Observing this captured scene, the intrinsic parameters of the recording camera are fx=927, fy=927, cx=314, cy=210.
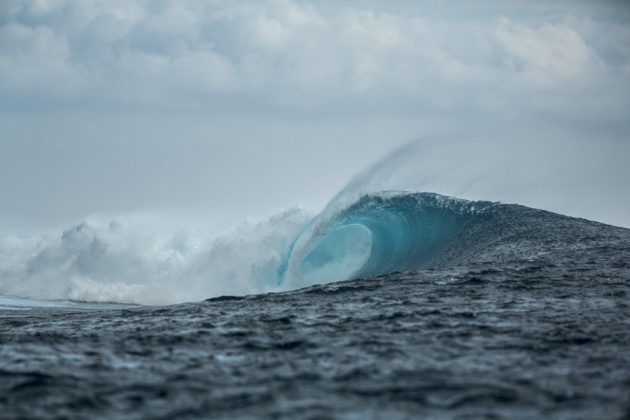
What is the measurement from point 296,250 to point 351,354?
16869 millimetres

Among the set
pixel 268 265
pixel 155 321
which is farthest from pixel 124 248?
pixel 155 321

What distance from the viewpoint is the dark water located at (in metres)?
5.58

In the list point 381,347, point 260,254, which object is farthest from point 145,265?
point 381,347

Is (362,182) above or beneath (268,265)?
above

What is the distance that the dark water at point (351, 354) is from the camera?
5578 mm

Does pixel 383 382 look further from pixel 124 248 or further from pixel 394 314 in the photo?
pixel 124 248

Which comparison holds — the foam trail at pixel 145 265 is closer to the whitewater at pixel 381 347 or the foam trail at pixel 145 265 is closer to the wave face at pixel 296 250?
the wave face at pixel 296 250

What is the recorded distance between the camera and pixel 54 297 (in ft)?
83.4

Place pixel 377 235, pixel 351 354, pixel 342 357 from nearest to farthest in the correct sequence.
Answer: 1. pixel 342 357
2. pixel 351 354
3. pixel 377 235

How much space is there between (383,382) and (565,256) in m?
9.34

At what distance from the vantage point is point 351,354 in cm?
718

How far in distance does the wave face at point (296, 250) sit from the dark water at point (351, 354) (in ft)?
15.8

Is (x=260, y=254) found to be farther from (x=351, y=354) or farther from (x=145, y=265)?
(x=351, y=354)

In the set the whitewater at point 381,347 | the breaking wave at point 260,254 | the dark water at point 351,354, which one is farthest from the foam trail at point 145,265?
the dark water at point 351,354
